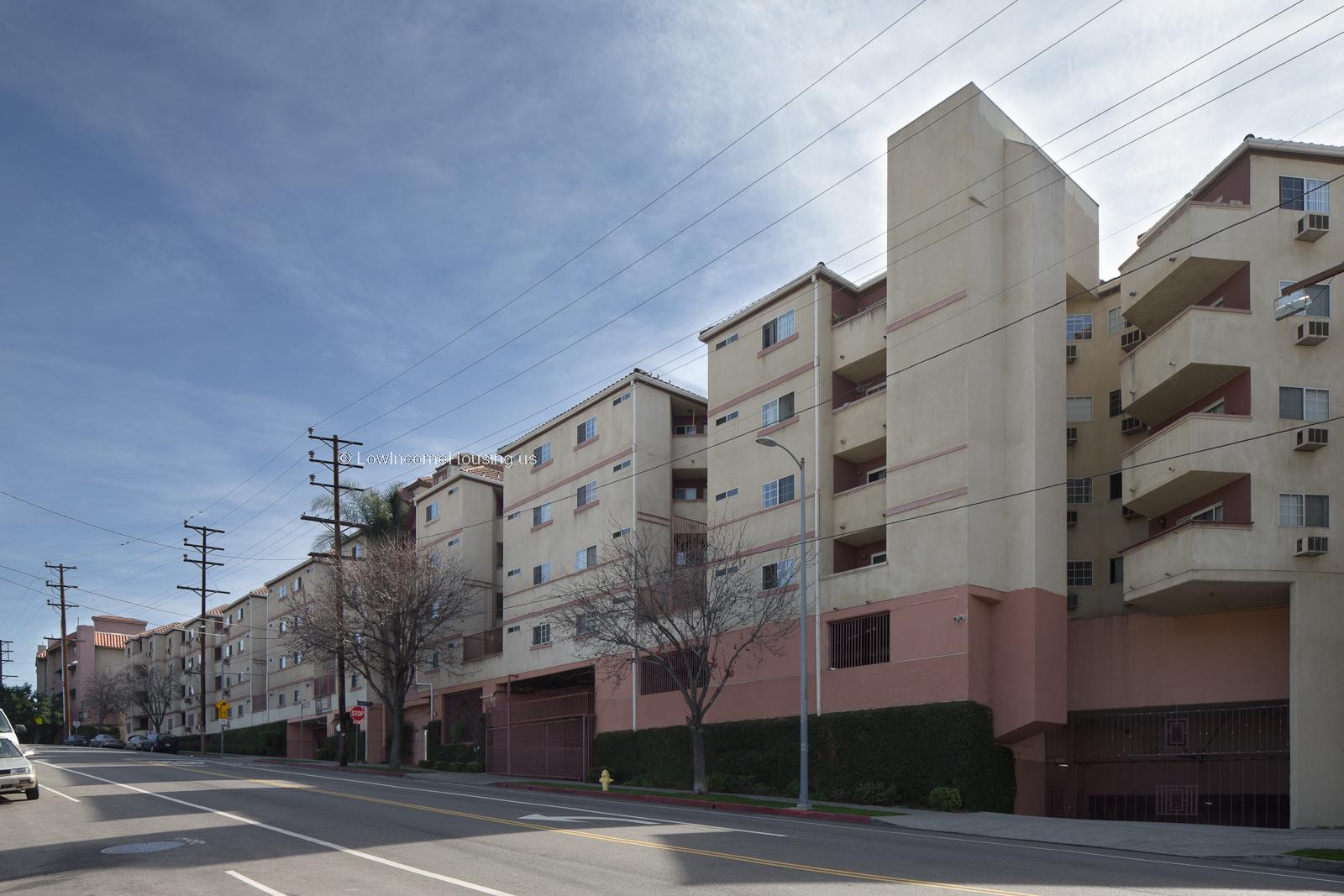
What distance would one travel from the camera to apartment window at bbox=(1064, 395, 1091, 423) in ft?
126

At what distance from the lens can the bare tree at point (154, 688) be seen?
→ 9381 cm

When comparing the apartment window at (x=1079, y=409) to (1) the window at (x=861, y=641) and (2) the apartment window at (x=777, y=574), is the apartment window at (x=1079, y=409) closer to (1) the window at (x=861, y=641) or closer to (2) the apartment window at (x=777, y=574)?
(1) the window at (x=861, y=641)

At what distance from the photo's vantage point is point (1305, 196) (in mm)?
30781

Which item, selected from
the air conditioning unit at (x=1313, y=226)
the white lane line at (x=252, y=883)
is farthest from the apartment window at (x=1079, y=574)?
the white lane line at (x=252, y=883)

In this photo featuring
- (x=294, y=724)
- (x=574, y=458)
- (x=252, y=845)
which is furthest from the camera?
(x=294, y=724)

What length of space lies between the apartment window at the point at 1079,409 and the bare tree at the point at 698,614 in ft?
35.3

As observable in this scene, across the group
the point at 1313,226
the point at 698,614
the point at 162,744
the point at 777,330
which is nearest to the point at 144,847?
the point at 698,614

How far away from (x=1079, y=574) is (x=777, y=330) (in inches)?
507

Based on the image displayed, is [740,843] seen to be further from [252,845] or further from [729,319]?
[729,319]

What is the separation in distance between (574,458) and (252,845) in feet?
112

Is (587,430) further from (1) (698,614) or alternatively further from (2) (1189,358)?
(2) (1189,358)

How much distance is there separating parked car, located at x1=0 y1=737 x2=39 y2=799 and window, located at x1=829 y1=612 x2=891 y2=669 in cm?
2147

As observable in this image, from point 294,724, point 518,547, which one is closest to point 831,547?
point 518,547

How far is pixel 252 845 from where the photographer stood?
56.6 ft
